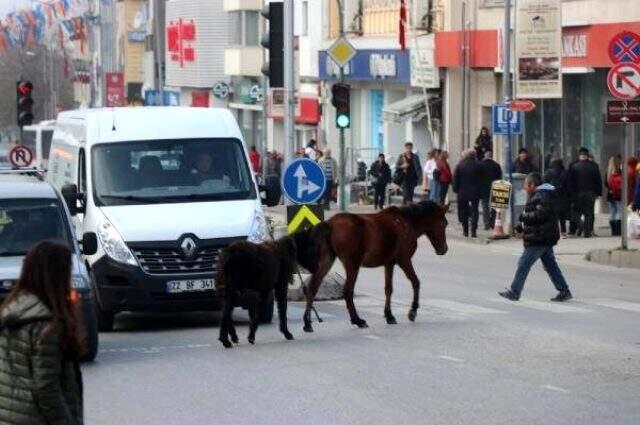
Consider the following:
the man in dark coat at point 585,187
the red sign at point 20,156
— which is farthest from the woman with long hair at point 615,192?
the red sign at point 20,156

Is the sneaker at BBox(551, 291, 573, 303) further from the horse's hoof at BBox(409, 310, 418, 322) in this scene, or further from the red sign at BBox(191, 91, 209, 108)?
the red sign at BBox(191, 91, 209, 108)

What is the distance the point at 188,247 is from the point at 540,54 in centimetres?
1982

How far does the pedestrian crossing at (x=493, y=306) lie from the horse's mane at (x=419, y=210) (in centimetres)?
150

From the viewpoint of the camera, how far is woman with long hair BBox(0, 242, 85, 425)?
7.11 meters

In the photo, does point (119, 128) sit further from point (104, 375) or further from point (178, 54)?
point (178, 54)

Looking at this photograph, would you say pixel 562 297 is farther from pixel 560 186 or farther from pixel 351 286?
pixel 560 186

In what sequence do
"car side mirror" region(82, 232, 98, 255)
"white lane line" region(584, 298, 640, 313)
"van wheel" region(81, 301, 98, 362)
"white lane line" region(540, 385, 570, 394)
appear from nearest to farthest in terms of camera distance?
"white lane line" region(540, 385, 570, 394)
"van wheel" region(81, 301, 98, 362)
"car side mirror" region(82, 232, 98, 255)
"white lane line" region(584, 298, 640, 313)

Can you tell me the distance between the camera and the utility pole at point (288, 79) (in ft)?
84.1

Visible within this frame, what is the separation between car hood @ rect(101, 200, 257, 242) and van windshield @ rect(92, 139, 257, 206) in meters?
0.23

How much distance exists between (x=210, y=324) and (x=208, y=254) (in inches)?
55.7

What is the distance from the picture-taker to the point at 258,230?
18406 millimetres

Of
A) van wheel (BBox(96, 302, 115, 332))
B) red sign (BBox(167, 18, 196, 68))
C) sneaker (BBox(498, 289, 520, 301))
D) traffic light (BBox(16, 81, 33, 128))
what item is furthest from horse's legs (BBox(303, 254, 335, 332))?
red sign (BBox(167, 18, 196, 68))

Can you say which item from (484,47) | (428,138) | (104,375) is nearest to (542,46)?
(484,47)

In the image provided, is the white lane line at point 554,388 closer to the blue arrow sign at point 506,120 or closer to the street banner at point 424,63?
the blue arrow sign at point 506,120
